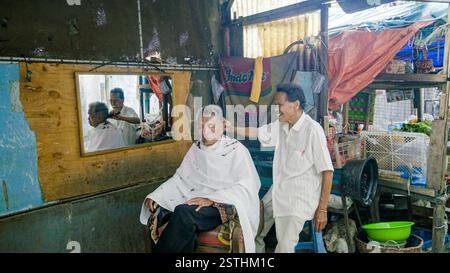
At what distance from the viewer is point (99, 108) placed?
9.93 feet

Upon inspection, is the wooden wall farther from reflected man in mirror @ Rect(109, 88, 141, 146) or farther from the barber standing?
the barber standing

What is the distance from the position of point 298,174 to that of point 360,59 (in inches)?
62.6

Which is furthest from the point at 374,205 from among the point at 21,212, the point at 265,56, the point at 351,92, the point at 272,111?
the point at 21,212


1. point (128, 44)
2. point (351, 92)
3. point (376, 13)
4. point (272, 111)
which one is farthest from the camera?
point (376, 13)

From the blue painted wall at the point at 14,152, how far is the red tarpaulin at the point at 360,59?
110 inches

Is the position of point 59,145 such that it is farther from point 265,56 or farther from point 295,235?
point 265,56

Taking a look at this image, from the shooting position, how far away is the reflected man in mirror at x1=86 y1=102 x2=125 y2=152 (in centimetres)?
297

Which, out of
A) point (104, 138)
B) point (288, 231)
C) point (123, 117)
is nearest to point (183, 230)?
point (288, 231)

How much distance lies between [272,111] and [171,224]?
5.91 feet

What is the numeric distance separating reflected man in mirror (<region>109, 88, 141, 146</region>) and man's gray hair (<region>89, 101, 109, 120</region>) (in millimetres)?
54

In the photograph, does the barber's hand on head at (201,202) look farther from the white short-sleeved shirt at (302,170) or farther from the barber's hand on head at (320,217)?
the barber's hand on head at (320,217)

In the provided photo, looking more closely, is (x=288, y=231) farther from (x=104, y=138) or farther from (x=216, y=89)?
(x=216, y=89)

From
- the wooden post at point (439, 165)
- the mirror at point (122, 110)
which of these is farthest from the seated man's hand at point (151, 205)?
the wooden post at point (439, 165)

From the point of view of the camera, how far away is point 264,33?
388 cm
